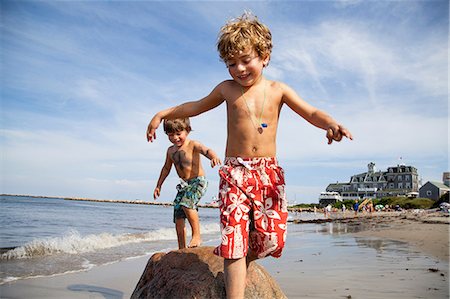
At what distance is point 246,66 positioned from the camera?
3.01 meters

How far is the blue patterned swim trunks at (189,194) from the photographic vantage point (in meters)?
5.01

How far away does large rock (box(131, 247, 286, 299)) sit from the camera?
336cm

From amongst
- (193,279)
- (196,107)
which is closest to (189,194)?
(193,279)

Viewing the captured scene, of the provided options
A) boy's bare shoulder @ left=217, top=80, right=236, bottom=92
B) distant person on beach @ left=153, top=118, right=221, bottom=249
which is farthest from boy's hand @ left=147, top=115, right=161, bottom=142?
distant person on beach @ left=153, top=118, right=221, bottom=249

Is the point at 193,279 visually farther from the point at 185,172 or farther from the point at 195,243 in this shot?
the point at 185,172

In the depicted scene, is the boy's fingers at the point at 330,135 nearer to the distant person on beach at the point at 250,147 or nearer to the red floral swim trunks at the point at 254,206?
the distant person on beach at the point at 250,147

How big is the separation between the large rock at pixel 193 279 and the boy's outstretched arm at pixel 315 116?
155cm

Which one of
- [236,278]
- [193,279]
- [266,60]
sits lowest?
[193,279]

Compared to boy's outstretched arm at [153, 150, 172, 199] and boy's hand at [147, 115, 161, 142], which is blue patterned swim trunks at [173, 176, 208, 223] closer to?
boy's outstretched arm at [153, 150, 172, 199]

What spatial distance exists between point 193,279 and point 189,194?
1.70 m

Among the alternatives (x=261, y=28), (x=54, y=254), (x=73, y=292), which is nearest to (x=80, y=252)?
(x=54, y=254)

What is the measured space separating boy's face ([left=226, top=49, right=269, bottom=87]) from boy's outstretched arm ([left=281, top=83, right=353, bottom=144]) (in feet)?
0.96

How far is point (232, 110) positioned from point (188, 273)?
163cm

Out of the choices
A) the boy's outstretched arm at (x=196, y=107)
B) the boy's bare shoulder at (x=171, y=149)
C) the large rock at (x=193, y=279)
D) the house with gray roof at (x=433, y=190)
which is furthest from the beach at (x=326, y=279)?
the house with gray roof at (x=433, y=190)
